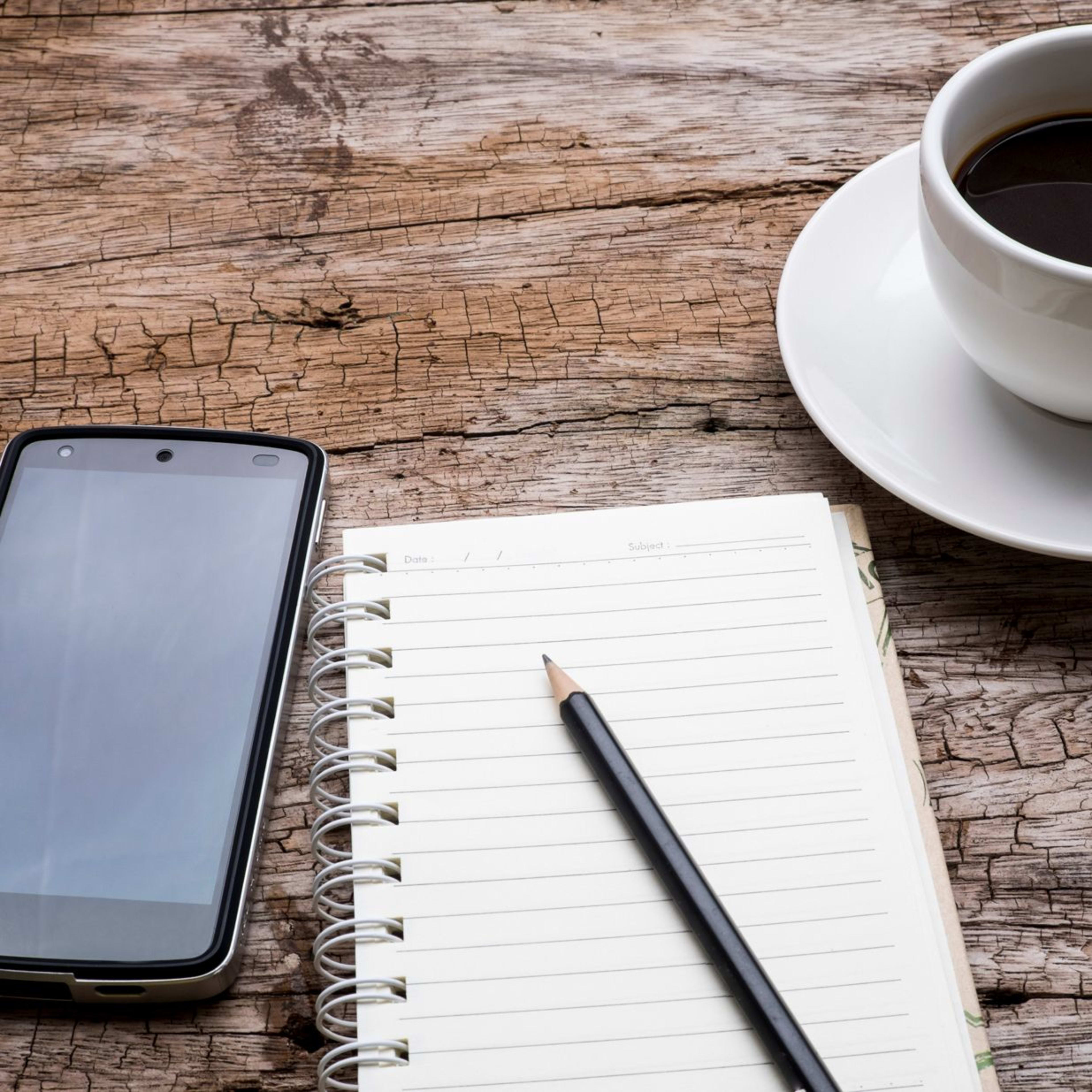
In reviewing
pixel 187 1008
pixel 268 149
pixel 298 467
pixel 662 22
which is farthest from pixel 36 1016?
pixel 662 22

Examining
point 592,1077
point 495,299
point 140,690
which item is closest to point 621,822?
point 592,1077

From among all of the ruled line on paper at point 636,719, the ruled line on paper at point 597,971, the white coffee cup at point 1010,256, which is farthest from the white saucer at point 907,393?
the ruled line on paper at point 597,971

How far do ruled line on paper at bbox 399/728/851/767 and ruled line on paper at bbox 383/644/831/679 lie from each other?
0.04m

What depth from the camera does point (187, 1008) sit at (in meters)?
0.51

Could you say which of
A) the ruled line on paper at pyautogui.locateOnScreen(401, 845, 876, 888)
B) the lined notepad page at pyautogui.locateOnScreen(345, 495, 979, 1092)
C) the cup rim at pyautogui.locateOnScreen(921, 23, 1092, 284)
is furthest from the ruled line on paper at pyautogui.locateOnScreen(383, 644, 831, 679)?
the cup rim at pyautogui.locateOnScreen(921, 23, 1092, 284)

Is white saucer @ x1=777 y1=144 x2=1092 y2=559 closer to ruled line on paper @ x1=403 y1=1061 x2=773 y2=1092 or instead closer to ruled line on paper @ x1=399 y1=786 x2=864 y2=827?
ruled line on paper @ x1=399 y1=786 x2=864 y2=827

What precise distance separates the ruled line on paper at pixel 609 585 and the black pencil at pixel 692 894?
45 mm

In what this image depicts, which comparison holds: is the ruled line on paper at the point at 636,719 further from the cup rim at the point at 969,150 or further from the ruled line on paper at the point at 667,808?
the cup rim at the point at 969,150

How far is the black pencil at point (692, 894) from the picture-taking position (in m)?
0.46

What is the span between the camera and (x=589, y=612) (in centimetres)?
59

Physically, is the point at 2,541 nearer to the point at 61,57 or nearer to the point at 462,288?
the point at 462,288

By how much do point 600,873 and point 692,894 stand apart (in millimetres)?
46

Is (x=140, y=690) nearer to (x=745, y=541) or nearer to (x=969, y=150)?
(x=745, y=541)

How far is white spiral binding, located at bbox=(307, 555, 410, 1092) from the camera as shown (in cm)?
49
